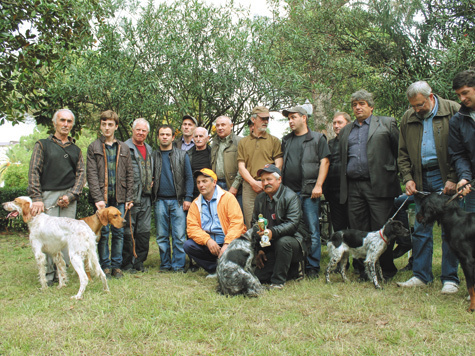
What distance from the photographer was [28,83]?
7609 millimetres

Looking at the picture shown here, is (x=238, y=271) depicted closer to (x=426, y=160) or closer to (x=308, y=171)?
(x=308, y=171)

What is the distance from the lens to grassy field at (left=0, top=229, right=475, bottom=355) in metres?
2.89

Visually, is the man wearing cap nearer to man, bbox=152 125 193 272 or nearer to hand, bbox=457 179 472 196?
man, bbox=152 125 193 272

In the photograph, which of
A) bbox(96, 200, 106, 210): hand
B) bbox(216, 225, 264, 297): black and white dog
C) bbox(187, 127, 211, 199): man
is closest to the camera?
bbox(216, 225, 264, 297): black and white dog

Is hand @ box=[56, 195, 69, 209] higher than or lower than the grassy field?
higher

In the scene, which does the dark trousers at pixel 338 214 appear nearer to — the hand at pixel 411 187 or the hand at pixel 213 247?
the hand at pixel 411 187

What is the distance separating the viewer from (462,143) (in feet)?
12.9

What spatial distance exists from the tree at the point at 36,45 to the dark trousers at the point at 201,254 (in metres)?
4.95

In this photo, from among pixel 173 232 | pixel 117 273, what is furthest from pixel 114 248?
pixel 173 232

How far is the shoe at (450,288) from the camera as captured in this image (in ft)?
13.3

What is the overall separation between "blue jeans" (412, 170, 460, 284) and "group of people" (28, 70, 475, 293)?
12mm

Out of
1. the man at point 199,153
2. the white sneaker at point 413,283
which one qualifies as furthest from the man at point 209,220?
the white sneaker at point 413,283

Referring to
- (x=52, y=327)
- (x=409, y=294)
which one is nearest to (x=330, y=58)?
(x=409, y=294)

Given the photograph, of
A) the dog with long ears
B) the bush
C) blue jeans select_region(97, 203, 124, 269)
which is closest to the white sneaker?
the dog with long ears
